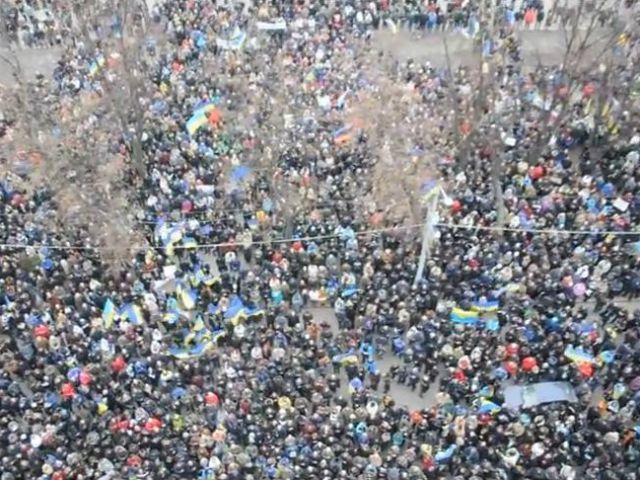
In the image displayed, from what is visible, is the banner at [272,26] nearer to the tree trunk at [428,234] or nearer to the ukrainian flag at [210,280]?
the tree trunk at [428,234]

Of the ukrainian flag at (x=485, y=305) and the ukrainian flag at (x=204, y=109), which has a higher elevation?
the ukrainian flag at (x=204, y=109)

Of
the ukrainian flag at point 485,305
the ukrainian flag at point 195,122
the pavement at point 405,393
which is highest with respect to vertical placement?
the ukrainian flag at point 195,122

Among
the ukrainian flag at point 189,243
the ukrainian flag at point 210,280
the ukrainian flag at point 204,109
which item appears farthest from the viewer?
the ukrainian flag at point 204,109

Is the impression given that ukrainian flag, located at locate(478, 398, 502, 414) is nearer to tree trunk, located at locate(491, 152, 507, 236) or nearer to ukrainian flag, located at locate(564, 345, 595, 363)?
ukrainian flag, located at locate(564, 345, 595, 363)

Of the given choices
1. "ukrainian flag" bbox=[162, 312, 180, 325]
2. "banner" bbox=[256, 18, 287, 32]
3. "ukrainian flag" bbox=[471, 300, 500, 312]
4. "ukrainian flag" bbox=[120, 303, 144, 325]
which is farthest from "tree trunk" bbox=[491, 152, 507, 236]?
"banner" bbox=[256, 18, 287, 32]

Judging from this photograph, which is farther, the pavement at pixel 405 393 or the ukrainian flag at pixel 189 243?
→ the ukrainian flag at pixel 189 243

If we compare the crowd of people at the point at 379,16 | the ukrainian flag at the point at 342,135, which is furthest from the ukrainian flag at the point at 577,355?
the crowd of people at the point at 379,16

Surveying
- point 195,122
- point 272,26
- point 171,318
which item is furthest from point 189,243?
point 272,26

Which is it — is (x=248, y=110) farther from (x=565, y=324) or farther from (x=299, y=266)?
(x=565, y=324)

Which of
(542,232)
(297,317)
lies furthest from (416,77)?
(297,317)
